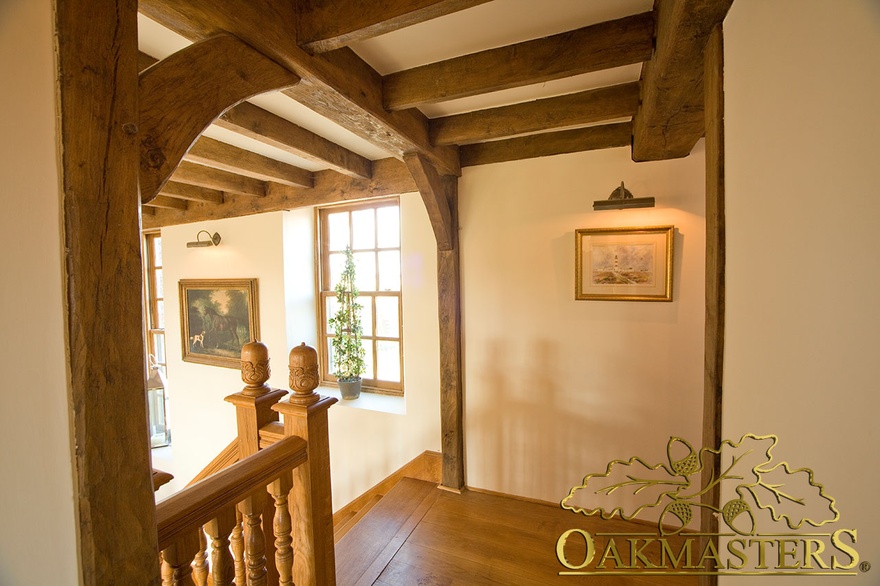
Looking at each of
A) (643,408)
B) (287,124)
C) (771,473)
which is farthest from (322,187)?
(771,473)

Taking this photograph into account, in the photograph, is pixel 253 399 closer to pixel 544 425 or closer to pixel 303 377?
pixel 303 377

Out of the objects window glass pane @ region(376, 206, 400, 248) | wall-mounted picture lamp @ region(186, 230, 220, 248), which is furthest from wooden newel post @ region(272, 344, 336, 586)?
wall-mounted picture lamp @ region(186, 230, 220, 248)

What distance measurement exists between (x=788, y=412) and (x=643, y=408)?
167 centimetres

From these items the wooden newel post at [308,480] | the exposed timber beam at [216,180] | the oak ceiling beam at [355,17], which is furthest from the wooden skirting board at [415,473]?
the exposed timber beam at [216,180]

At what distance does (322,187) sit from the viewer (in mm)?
2898

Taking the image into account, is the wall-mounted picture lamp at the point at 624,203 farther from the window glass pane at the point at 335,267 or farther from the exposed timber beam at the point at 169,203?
the exposed timber beam at the point at 169,203

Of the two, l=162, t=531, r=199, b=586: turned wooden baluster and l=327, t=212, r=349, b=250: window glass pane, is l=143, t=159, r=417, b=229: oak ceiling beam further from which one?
l=162, t=531, r=199, b=586: turned wooden baluster

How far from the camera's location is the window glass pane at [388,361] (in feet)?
10.3

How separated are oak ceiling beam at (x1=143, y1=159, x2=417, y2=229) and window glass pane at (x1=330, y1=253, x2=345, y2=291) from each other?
1.96 ft

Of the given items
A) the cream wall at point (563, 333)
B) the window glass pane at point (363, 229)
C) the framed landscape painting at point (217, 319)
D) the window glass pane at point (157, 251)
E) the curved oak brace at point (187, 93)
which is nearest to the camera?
the curved oak brace at point (187, 93)

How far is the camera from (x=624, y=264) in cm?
208

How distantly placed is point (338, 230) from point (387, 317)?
102cm

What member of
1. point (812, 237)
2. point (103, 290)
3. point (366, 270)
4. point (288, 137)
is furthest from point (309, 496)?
point (366, 270)

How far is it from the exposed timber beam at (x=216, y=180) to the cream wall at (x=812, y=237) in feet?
9.92
